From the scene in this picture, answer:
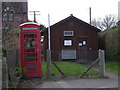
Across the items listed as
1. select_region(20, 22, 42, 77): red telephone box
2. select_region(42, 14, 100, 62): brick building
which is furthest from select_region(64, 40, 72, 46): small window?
select_region(20, 22, 42, 77): red telephone box

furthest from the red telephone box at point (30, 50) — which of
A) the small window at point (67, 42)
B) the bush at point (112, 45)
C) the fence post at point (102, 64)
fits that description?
the small window at point (67, 42)

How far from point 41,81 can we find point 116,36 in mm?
10158

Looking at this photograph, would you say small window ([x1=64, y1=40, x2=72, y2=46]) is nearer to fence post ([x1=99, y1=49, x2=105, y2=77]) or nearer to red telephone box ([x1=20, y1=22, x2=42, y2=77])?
fence post ([x1=99, y1=49, x2=105, y2=77])

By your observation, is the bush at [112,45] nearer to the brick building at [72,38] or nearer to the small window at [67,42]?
the brick building at [72,38]

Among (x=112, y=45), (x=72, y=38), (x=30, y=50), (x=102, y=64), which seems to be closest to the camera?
(x=30, y=50)

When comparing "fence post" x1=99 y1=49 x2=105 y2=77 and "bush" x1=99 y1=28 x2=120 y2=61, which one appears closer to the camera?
"fence post" x1=99 y1=49 x2=105 y2=77

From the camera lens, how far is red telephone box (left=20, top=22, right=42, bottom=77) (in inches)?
413

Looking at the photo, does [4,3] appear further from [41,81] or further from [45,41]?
[45,41]

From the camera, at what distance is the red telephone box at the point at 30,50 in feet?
34.4

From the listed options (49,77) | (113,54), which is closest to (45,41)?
(113,54)

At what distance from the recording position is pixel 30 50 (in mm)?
10547

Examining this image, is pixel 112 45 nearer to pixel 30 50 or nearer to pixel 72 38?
pixel 72 38

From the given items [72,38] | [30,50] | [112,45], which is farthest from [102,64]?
[72,38]

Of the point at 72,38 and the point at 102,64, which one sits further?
the point at 72,38
